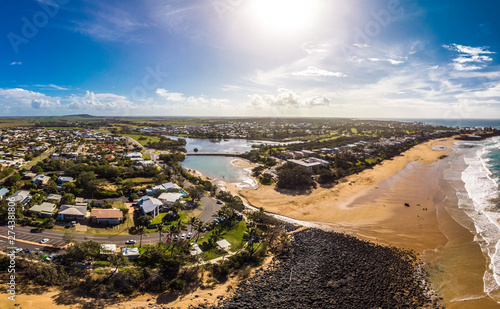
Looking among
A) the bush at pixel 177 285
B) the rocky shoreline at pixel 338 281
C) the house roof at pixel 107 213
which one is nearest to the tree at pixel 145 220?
the house roof at pixel 107 213

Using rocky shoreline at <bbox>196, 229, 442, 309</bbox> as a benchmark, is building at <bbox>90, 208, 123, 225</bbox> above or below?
above

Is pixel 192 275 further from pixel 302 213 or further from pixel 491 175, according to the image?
pixel 491 175

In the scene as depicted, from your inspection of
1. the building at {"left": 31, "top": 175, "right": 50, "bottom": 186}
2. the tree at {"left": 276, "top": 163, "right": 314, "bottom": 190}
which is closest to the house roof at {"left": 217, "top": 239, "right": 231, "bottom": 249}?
the tree at {"left": 276, "top": 163, "right": 314, "bottom": 190}

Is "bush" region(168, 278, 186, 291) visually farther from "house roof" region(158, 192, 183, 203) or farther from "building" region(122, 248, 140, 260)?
"house roof" region(158, 192, 183, 203)

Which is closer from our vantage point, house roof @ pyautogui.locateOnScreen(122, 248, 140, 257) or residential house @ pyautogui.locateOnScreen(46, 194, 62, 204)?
house roof @ pyautogui.locateOnScreen(122, 248, 140, 257)

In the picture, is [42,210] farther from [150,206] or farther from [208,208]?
[208,208]

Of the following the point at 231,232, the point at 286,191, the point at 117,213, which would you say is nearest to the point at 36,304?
the point at 117,213

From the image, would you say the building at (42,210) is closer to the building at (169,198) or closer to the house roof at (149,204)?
the house roof at (149,204)
